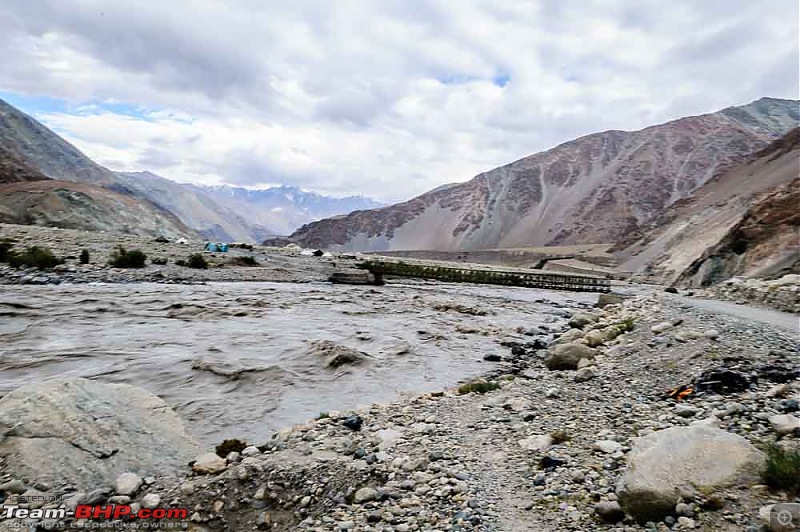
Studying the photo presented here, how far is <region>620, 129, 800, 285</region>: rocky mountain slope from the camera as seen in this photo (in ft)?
109

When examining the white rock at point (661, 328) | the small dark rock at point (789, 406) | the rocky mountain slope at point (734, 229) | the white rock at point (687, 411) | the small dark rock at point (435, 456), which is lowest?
the small dark rock at point (435, 456)

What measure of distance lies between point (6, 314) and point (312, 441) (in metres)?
15.3

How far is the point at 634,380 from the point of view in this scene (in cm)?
845

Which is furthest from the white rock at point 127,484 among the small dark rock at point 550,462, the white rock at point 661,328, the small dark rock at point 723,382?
the white rock at point 661,328

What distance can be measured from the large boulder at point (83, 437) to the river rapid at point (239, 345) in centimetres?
102

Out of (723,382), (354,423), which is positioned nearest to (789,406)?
(723,382)

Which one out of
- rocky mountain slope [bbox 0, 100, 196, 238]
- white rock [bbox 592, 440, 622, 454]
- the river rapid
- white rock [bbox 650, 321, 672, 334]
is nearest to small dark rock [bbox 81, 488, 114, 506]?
the river rapid

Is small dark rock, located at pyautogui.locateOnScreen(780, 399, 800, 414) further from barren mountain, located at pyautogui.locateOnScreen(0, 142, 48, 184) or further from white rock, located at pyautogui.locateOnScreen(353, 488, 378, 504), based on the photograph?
barren mountain, located at pyautogui.locateOnScreen(0, 142, 48, 184)

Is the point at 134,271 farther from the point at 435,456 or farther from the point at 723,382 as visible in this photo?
the point at 723,382

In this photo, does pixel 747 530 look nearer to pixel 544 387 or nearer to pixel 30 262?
pixel 544 387

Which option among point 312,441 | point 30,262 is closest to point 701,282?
point 312,441

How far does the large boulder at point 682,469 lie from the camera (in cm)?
382

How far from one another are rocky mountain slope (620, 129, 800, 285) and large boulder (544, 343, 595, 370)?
22998 millimetres

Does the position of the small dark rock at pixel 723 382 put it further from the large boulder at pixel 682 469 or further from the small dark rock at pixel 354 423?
the small dark rock at pixel 354 423
